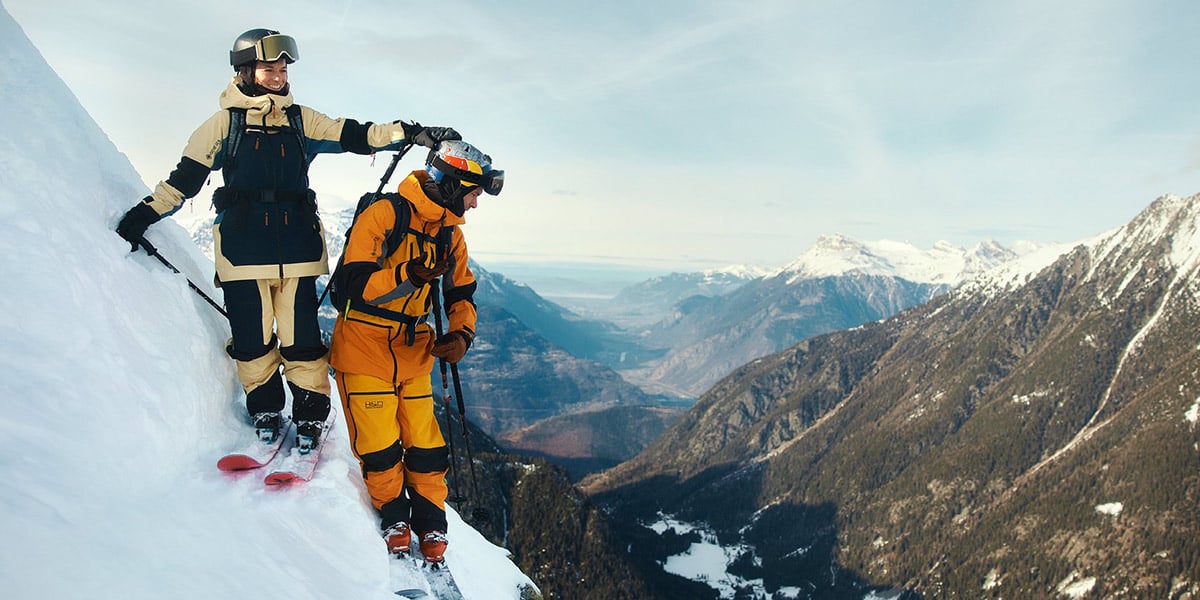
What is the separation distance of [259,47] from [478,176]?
305cm

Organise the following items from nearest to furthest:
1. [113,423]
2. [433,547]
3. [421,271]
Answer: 1. [113,423]
2. [421,271]
3. [433,547]

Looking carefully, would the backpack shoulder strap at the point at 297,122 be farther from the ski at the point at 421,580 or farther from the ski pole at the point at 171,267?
the ski at the point at 421,580

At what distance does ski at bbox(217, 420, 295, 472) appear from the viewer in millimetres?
6862

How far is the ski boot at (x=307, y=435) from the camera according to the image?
798 cm

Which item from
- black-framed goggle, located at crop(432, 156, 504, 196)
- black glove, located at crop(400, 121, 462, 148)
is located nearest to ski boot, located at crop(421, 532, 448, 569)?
black-framed goggle, located at crop(432, 156, 504, 196)

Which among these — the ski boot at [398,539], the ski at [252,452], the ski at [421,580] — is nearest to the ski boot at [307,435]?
the ski at [252,452]

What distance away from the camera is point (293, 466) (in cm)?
755

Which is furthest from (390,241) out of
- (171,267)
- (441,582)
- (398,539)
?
(441,582)

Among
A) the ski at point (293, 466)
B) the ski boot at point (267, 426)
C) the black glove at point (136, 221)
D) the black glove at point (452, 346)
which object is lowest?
the ski at point (293, 466)

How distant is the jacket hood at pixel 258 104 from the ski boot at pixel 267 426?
3.78m

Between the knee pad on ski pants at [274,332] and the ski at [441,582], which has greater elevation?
the knee pad on ski pants at [274,332]

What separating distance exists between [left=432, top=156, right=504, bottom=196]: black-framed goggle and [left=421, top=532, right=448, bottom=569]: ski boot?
4.49 meters

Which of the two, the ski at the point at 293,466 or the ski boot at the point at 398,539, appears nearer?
the ski at the point at 293,466

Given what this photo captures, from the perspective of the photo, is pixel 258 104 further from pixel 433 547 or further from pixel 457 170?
pixel 433 547
